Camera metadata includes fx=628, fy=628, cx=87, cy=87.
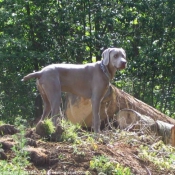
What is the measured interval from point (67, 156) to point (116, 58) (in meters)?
2.46

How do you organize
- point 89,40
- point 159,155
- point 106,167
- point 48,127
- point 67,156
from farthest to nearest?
point 89,40 → point 159,155 → point 48,127 → point 67,156 → point 106,167

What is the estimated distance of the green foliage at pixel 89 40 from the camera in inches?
617

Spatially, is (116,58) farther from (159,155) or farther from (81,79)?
(159,155)

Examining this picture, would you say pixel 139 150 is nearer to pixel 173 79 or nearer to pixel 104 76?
pixel 104 76

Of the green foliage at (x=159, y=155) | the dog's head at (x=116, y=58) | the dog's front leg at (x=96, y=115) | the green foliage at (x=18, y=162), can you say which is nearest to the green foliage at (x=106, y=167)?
the green foliage at (x=18, y=162)

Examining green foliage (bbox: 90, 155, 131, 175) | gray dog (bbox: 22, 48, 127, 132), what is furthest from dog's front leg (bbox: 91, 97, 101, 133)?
green foliage (bbox: 90, 155, 131, 175)

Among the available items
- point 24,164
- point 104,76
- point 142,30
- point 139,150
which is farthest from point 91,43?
point 24,164

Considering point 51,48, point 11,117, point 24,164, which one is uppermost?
point 24,164

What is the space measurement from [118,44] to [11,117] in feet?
11.6

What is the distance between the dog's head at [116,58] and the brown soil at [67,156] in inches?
59.1

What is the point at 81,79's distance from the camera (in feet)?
30.2

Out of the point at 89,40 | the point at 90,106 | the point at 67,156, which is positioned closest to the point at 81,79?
the point at 90,106

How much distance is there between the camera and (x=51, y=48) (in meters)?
16.8

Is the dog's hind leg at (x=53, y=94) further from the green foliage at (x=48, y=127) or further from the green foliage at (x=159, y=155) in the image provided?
the green foliage at (x=159, y=155)
